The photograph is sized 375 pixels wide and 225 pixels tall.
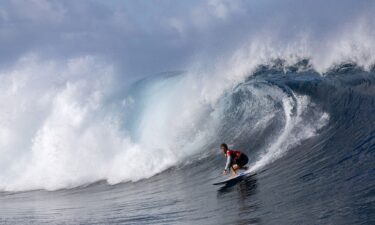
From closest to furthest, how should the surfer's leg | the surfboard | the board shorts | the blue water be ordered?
the blue water < the surfboard < the surfer's leg < the board shorts

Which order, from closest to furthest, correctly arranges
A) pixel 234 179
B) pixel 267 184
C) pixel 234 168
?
pixel 267 184
pixel 234 179
pixel 234 168

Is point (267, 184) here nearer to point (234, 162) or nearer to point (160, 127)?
point (234, 162)

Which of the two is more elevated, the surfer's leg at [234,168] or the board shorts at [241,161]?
the board shorts at [241,161]

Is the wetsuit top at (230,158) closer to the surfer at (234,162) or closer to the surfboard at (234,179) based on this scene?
the surfer at (234,162)

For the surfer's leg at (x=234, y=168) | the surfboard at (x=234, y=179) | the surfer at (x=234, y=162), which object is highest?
the surfer at (x=234, y=162)

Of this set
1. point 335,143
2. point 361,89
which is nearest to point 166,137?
point 361,89

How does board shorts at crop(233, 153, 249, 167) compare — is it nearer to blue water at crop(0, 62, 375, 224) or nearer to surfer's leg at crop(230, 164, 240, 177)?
surfer's leg at crop(230, 164, 240, 177)

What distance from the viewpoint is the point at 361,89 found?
1709 centimetres

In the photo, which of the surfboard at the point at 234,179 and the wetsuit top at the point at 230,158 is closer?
the surfboard at the point at 234,179

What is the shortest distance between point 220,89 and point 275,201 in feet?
41.6

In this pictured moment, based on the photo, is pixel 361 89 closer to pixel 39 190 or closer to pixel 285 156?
pixel 285 156

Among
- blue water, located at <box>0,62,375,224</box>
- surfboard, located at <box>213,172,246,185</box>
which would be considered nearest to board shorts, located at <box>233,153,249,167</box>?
surfboard, located at <box>213,172,246,185</box>

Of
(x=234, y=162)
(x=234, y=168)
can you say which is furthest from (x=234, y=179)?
(x=234, y=162)

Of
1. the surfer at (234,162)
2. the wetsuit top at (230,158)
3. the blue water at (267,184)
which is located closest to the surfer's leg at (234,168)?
the surfer at (234,162)
